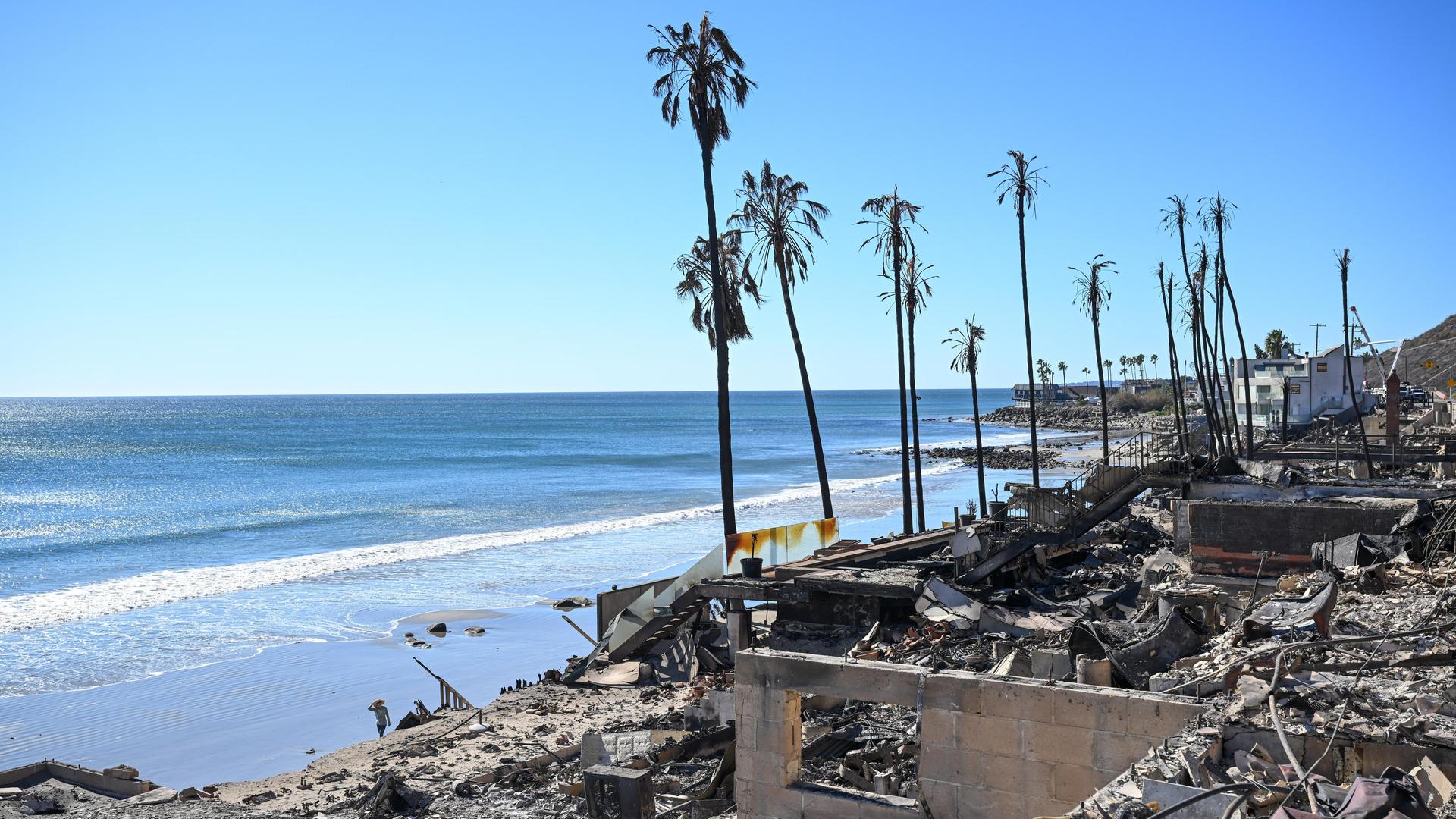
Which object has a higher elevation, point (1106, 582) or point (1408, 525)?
point (1408, 525)

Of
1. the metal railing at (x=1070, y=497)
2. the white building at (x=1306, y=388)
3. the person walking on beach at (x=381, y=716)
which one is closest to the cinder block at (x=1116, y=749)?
the person walking on beach at (x=381, y=716)

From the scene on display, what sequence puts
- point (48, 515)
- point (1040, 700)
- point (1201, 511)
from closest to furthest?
1. point (1040, 700)
2. point (1201, 511)
3. point (48, 515)

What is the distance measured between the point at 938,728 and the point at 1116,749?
5.23 feet

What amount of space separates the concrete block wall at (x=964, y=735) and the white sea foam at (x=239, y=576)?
2818cm

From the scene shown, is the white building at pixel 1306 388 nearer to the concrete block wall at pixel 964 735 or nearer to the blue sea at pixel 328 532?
the blue sea at pixel 328 532

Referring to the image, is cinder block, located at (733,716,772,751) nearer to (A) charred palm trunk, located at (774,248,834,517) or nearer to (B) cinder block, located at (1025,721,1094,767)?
(B) cinder block, located at (1025,721,1094,767)

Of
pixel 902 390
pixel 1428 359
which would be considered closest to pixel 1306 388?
pixel 1428 359

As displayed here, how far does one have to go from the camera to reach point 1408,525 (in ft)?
56.2

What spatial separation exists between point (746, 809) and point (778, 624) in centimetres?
1166

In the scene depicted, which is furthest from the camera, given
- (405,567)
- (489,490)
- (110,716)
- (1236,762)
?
(489,490)

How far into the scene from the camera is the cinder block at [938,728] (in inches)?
383

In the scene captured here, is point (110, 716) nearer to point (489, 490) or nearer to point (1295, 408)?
point (489, 490)

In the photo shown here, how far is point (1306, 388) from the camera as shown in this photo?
7650 cm

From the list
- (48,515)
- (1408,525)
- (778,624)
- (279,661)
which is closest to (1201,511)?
(1408,525)
